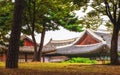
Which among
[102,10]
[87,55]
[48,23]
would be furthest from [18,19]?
[87,55]

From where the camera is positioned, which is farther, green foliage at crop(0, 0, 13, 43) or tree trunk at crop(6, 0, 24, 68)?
green foliage at crop(0, 0, 13, 43)

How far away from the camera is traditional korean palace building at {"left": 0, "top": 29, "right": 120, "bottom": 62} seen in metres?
61.1

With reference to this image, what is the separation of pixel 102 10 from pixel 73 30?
2186cm

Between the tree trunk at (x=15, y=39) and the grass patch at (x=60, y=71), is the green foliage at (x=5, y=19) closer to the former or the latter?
the grass patch at (x=60, y=71)

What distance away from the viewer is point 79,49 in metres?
65.5

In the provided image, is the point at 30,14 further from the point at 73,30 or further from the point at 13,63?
the point at 13,63

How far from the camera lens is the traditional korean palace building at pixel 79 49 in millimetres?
61094

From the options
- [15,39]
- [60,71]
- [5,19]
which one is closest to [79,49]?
[5,19]

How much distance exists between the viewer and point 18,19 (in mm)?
15133

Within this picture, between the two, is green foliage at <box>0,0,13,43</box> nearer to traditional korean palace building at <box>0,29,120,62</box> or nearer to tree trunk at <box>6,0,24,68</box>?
traditional korean palace building at <box>0,29,120,62</box>

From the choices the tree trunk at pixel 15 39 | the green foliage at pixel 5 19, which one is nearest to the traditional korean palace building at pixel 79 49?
the green foliage at pixel 5 19

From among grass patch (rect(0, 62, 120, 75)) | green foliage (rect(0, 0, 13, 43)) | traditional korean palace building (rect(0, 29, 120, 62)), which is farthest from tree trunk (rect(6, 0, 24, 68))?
traditional korean palace building (rect(0, 29, 120, 62))

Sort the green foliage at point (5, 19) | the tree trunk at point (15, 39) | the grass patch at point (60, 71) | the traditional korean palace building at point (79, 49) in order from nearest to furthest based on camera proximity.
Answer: the grass patch at point (60, 71) → the tree trunk at point (15, 39) → the green foliage at point (5, 19) → the traditional korean palace building at point (79, 49)

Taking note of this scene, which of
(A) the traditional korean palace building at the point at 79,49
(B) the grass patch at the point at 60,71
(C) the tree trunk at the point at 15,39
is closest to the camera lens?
(B) the grass patch at the point at 60,71
